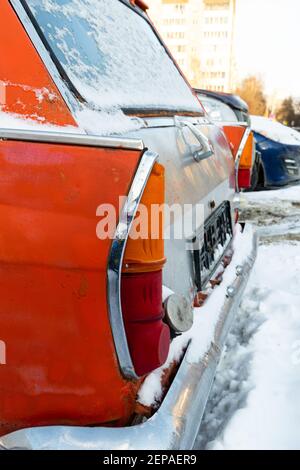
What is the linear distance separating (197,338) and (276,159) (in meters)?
6.50

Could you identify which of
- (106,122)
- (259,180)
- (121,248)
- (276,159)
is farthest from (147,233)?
(259,180)

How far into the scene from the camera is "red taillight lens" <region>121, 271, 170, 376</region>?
1.24 metres

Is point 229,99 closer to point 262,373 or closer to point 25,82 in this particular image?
point 262,373

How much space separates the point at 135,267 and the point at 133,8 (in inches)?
84.4

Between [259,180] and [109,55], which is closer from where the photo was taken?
[109,55]

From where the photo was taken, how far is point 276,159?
7.68m

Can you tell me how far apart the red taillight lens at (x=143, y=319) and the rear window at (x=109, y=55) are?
0.63 meters

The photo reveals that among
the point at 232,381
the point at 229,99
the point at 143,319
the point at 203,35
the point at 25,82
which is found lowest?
the point at 232,381

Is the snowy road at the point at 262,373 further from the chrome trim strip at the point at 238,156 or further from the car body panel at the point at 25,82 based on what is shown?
the car body panel at the point at 25,82

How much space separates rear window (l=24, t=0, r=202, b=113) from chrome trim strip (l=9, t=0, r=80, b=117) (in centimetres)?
5

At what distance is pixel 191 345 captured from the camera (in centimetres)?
162

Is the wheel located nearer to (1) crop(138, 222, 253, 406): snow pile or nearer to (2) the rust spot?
(1) crop(138, 222, 253, 406): snow pile
